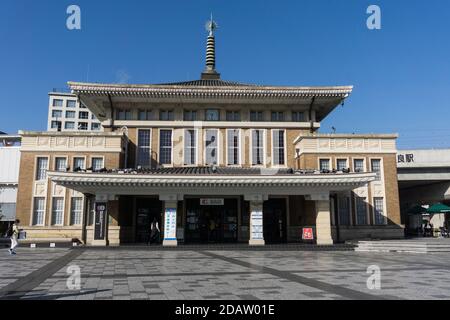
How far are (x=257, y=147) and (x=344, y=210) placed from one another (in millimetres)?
7654

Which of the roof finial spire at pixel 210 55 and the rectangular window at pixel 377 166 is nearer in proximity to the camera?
the rectangular window at pixel 377 166

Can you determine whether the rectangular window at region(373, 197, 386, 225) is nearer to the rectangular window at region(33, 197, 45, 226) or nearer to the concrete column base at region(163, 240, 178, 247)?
the concrete column base at region(163, 240, 178, 247)

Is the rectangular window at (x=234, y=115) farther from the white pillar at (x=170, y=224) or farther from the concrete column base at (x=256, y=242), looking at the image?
the concrete column base at (x=256, y=242)

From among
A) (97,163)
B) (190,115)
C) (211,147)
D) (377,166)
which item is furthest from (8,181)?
(377,166)

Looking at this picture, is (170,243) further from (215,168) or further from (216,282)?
(216,282)

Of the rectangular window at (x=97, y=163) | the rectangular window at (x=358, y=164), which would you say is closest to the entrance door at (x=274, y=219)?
the rectangular window at (x=358, y=164)

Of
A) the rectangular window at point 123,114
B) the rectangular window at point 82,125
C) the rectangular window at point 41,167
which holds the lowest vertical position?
the rectangular window at point 41,167

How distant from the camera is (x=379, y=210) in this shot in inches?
1087

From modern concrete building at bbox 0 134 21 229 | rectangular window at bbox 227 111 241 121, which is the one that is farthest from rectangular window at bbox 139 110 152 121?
modern concrete building at bbox 0 134 21 229

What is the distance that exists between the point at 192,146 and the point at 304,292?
21235 millimetres

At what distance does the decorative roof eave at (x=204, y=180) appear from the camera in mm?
22188

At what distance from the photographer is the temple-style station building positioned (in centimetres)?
2378

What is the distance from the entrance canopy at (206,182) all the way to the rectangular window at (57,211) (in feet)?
15.3
